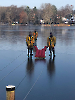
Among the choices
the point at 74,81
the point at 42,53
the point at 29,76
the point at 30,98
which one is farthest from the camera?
the point at 42,53

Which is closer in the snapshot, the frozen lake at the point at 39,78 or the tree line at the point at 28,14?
the frozen lake at the point at 39,78

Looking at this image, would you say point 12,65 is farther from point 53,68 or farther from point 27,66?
point 53,68

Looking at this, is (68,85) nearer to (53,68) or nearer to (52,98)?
(52,98)

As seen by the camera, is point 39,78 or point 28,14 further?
point 28,14

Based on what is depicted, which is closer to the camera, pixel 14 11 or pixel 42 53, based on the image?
pixel 42 53

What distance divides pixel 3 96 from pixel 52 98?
4.67 ft

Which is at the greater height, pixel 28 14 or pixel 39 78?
pixel 28 14

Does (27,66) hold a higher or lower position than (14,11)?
lower

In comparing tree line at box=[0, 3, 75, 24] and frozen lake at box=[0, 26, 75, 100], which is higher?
tree line at box=[0, 3, 75, 24]

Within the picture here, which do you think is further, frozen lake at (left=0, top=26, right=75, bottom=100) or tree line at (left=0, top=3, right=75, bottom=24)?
tree line at (left=0, top=3, right=75, bottom=24)

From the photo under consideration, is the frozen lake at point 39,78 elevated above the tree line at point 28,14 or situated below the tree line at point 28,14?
below

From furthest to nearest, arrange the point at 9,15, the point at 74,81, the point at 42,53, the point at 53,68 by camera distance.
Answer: the point at 9,15
the point at 42,53
the point at 53,68
the point at 74,81

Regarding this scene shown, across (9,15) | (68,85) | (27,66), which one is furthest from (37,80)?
(9,15)

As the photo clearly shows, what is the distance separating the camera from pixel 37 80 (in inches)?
282
